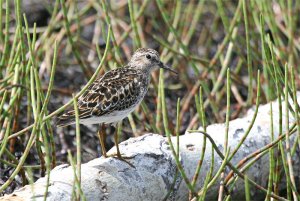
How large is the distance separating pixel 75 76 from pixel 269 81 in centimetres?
265

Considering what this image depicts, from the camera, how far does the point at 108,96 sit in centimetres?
521

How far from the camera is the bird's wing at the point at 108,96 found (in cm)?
507

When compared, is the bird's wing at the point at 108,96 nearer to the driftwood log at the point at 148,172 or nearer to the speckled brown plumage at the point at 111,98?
the speckled brown plumage at the point at 111,98

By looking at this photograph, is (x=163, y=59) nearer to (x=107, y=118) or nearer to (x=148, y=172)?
(x=107, y=118)

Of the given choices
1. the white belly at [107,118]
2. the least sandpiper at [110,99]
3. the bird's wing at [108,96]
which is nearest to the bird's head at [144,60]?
the least sandpiper at [110,99]

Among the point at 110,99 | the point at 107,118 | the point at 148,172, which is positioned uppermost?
the point at 110,99

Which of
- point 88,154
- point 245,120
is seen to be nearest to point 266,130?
point 245,120

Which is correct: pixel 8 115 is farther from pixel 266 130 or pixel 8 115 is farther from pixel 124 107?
pixel 266 130

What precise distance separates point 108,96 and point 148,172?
26.2 inches

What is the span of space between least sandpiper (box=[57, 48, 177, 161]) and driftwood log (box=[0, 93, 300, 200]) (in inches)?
7.7

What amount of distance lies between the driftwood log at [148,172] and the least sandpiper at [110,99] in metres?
0.20

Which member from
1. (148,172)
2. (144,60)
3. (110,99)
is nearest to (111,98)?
(110,99)

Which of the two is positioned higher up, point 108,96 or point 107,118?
point 108,96

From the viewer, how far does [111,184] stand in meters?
4.61
